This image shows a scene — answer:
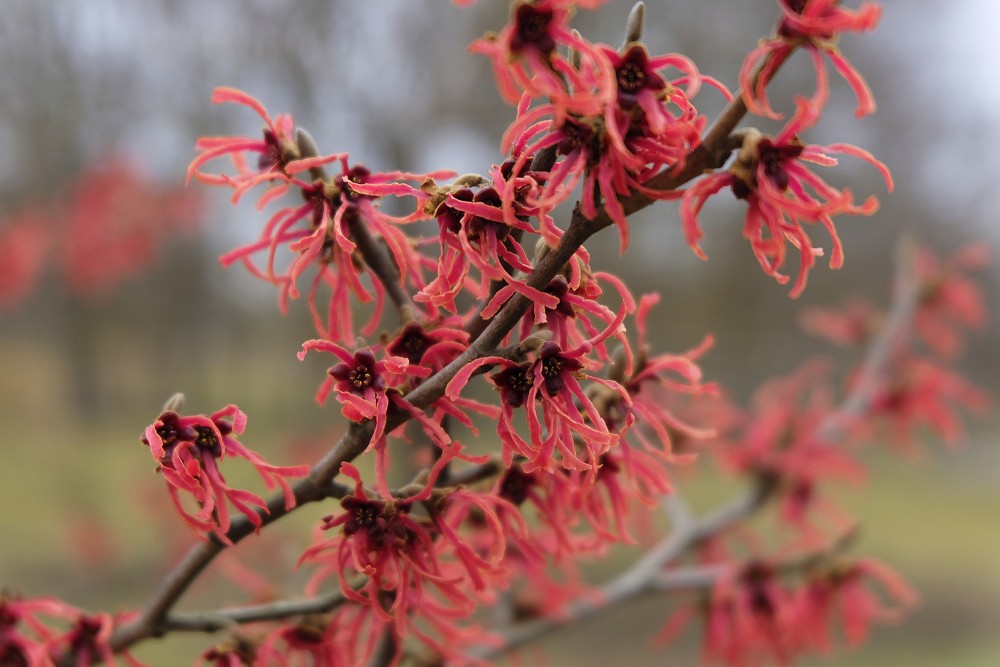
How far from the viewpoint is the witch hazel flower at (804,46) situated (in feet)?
1.10

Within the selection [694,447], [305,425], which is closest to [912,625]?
[305,425]

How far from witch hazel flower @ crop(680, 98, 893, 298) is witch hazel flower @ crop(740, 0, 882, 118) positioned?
0.02 metres

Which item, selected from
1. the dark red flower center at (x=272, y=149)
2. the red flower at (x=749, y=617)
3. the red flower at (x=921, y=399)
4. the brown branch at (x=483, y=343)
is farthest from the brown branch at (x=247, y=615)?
the red flower at (x=921, y=399)

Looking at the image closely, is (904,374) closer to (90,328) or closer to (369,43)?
(369,43)

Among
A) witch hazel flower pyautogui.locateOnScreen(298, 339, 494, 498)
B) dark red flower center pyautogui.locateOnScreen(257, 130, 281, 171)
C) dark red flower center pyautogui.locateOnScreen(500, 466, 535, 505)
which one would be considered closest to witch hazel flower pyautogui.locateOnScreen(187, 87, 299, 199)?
dark red flower center pyautogui.locateOnScreen(257, 130, 281, 171)

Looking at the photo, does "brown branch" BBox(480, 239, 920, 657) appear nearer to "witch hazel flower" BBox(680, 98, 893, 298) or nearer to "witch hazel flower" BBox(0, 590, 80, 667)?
"witch hazel flower" BBox(0, 590, 80, 667)

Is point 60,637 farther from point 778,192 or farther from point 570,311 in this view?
point 778,192

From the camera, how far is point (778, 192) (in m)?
0.37

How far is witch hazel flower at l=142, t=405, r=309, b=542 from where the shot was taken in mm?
379

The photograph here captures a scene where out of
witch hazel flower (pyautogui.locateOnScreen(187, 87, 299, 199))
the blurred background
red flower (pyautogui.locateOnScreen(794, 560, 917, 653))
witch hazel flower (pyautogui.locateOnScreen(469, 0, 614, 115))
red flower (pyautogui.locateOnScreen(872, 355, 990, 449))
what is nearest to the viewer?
witch hazel flower (pyautogui.locateOnScreen(469, 0, 614, 115))

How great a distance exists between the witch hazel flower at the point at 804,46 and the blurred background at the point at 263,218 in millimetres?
761

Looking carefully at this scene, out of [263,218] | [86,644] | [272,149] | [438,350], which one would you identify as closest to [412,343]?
[438,350]

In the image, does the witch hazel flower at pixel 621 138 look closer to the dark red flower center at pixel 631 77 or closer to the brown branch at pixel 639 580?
the dark red flower center at pixel 631 77

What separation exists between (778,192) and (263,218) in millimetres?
2841
